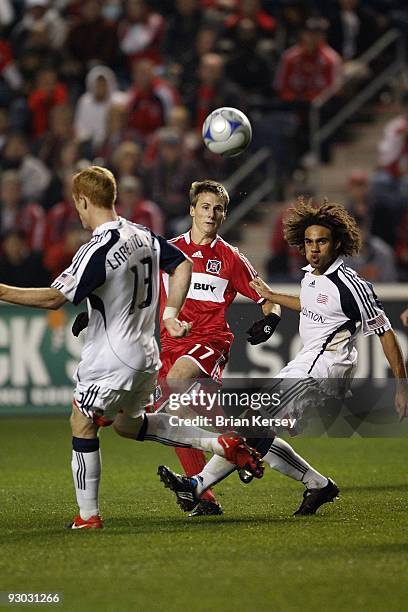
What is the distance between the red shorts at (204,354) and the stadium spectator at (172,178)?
7487mm

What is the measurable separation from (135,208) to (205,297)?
7318mm

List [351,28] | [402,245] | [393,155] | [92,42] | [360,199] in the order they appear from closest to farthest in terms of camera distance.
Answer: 1. [360,199]
2. [402,245]
3. [393,155]
4. [351,28]
5. [92,42]

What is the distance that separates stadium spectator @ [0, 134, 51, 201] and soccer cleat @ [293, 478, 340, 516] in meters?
9.62

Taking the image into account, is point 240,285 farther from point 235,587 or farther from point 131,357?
point 235,587

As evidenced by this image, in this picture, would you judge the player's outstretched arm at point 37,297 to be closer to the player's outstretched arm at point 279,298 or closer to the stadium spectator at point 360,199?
the player's outstretched arm at point 279,298

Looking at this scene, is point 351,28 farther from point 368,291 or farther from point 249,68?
point 368,291

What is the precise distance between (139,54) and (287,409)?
434 inches

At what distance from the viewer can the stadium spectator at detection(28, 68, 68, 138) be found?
17.5 m

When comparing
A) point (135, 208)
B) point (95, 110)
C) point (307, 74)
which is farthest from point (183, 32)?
point (135, 208)

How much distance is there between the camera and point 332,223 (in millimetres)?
7805

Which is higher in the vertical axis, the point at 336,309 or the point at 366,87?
the point at 366,87

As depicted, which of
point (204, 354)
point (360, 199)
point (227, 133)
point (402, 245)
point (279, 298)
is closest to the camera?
point (279, 298)

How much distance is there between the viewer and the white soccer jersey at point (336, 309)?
7629mm

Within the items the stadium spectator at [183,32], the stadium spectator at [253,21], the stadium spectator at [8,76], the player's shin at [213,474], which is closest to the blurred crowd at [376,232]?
the stadium spectator at [253,21]
